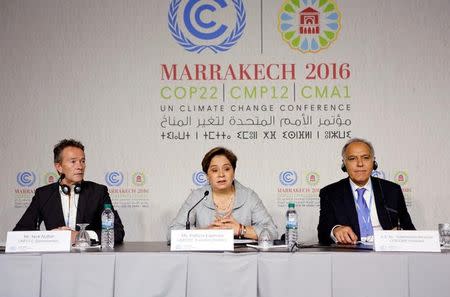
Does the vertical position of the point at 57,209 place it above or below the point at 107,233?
above

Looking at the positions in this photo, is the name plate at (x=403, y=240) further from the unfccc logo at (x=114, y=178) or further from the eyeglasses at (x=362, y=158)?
the unfccc logo at (x=114, y=178)

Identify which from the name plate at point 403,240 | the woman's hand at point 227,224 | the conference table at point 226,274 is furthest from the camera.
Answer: the woman's hand at point 227,224

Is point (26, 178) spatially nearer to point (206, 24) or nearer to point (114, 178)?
point (114, 178)

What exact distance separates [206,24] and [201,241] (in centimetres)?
244

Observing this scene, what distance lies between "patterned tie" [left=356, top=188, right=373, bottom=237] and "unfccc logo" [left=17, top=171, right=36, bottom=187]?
250 centimetres

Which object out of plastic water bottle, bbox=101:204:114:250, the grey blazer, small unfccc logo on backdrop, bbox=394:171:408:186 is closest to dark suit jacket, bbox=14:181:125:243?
the grey blazer

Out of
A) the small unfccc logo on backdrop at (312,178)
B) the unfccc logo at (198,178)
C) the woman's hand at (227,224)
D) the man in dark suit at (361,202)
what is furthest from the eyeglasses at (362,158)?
the unfccc logo at (198,178)

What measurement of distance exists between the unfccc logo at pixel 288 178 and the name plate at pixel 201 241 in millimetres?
1920

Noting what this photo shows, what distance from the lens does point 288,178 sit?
14.6 feet

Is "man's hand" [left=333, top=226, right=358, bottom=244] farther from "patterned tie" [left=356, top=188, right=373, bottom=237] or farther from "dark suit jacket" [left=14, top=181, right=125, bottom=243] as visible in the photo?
"dark suit jacket" [left=14, top=181, right=125, bottom=243]

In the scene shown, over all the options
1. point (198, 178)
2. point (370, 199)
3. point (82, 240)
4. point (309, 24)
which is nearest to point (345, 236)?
point (370, 199)

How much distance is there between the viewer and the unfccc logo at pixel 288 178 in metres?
4.43

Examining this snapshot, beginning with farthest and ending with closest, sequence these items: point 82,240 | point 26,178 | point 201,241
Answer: point 26,178 → point 82,240 → point 201,241

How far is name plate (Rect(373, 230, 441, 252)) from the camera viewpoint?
8.20 feet
